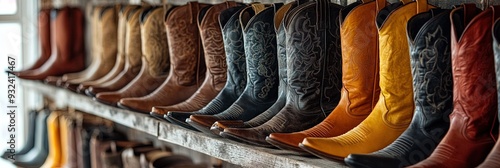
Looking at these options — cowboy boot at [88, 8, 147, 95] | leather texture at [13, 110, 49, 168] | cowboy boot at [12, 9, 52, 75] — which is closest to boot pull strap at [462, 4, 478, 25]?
cowboy boot at [88, 8, 147, 95]

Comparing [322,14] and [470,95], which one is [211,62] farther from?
[470,95]

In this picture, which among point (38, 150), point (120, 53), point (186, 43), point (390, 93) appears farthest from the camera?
point (38, 150)

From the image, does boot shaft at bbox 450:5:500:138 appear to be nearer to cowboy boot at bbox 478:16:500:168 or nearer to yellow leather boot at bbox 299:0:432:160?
cowboy boot at bbox 478:16:500:168

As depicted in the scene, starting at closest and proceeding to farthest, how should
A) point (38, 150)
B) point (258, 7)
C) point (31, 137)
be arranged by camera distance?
point (258, 7) → point (38, 150) → point (31, 137)

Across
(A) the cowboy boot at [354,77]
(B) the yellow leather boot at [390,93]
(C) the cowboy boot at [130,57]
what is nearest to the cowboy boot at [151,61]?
(C) the cowboy boot at [130,57]

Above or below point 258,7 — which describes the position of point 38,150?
Result: below

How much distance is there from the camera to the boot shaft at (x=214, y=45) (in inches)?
120

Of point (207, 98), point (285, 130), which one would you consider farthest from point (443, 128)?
point (207, 98)

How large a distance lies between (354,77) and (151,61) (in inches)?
59.6

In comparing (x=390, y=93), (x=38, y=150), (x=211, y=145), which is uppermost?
(x=390, y=93)

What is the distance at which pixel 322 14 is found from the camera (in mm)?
2480

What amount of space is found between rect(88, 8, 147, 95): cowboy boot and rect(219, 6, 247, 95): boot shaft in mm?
1020

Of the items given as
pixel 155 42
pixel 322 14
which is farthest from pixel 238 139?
pixel 155 42

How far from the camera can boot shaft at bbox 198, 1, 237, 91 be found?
3.04m
